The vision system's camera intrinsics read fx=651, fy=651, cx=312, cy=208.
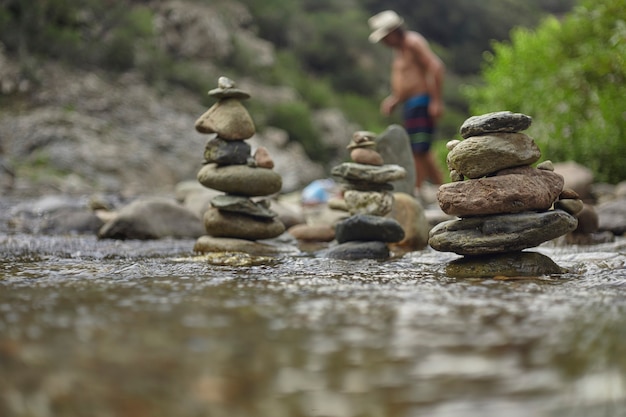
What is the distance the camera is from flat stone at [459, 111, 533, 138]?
4.30 m

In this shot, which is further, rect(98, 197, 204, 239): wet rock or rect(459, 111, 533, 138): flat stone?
rect(98, 197, 204, 239): wet rock

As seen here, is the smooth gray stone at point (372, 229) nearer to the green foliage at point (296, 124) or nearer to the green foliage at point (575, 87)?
the green foliage at point (575, 87)

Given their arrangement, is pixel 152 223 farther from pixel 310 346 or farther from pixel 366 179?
pixel 310 346

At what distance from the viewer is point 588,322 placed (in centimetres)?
247

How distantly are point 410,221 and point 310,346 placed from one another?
4403mm

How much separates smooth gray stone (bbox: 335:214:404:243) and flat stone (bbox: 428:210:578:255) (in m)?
1.01

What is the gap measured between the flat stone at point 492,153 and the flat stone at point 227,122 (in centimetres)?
226

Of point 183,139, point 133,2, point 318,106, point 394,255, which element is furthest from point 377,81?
point 394,255

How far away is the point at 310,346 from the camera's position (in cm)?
217

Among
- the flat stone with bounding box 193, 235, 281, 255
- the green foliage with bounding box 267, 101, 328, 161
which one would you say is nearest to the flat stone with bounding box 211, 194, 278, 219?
the flat stone with bounding box 193, 235, 281, 255

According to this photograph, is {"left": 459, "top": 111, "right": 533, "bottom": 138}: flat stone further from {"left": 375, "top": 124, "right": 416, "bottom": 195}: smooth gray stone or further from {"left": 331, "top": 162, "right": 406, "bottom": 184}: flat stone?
{"left": 375, "top": 124, "right": 416, "bottom": 195}: smooth gray stone

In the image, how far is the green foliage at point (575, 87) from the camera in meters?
11.4

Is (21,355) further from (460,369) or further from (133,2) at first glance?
(133,2)

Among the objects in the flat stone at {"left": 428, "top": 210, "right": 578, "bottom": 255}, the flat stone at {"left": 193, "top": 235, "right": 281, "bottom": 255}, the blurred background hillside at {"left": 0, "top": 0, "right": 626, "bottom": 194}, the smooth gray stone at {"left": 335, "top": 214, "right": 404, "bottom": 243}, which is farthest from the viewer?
the blurred background hillside at {"left": 0, "top": 0, "right": 626, "bottom": 194}
